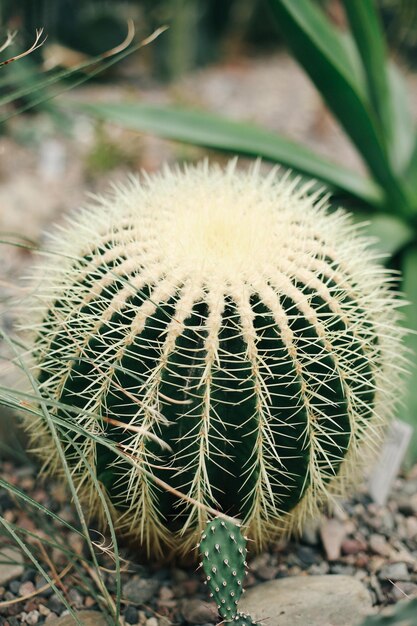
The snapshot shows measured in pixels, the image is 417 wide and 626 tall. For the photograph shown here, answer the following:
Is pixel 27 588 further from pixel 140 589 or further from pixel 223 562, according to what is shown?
pixel 223 562

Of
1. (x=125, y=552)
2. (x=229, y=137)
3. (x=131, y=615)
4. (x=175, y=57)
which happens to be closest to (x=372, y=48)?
(x=229, y=137)

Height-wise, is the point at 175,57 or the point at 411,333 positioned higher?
the point at 175,57

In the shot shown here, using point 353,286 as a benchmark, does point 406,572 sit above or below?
below

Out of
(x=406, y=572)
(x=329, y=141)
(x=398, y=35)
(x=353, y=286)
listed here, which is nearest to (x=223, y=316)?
(x=353, y=286)

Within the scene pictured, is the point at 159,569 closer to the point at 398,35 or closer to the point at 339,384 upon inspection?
the point at 339,384

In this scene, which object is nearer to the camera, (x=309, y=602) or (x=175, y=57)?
(x=309, y=602)

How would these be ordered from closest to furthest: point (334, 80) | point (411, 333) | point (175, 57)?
point (411, 333), point (334, 80), point (175, 57)

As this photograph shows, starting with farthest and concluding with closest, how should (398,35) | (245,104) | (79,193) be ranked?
(398,35)
(245,104)
(79,193)
